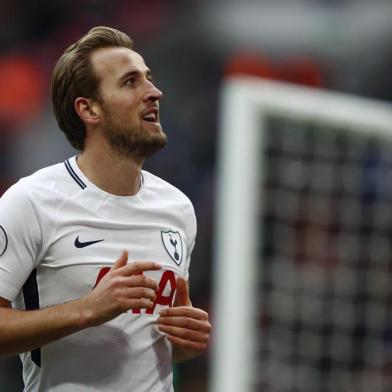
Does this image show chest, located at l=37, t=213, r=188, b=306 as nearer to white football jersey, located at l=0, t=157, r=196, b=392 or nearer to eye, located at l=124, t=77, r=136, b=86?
white football jersey, located at l=0, t=157, r=196, b=392

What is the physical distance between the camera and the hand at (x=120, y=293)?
2.62m

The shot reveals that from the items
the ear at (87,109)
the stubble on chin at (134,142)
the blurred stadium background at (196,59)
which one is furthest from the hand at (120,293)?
the blurred stadium background at (196,59)

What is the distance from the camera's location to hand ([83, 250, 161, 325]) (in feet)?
8.61

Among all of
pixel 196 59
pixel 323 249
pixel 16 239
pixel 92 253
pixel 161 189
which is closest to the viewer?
pixel 16 239

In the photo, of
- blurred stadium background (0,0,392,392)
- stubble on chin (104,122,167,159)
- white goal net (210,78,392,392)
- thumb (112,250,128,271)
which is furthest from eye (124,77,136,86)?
blurred stadium background (0,0,392,392)

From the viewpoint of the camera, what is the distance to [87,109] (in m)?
2.88

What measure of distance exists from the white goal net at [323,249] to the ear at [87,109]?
1.96 meters

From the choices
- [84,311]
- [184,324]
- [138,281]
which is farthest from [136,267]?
[184,324]

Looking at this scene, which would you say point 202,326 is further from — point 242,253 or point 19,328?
point 242,253

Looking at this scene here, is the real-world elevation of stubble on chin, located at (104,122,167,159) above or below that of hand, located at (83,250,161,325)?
above

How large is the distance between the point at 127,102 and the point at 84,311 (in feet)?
1.79

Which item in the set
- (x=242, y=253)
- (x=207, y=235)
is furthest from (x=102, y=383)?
(x=207, y=235)

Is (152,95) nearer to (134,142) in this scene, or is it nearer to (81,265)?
(134,142)

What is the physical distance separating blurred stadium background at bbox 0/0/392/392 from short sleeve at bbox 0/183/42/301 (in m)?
4.47
